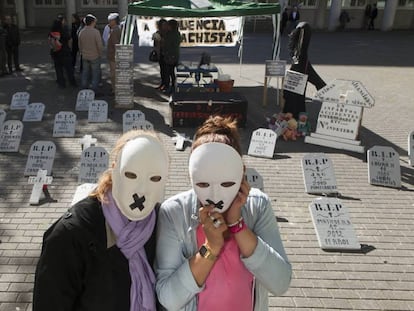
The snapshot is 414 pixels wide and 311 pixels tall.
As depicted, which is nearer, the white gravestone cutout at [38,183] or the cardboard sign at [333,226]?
the cardboard sign at [333,226]

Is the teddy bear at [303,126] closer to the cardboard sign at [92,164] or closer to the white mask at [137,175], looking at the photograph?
the cardboard sign at [92,164]

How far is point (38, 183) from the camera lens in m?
5.70

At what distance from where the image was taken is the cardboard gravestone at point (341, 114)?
750 cm

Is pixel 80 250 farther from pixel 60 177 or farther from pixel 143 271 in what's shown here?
pixel 60 177

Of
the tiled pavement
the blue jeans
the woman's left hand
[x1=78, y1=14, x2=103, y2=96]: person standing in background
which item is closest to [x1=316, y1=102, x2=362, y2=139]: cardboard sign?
the tiled pavement

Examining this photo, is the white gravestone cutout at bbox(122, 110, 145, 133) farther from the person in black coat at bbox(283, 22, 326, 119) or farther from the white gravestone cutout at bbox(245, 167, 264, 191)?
the person in black coat at bbox(283, 22, 326, 119)

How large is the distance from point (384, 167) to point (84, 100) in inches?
259

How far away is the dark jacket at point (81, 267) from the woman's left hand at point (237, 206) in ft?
1.65

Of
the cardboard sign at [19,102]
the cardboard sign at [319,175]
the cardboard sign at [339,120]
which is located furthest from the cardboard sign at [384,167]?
the cardboard sign at [19,102]

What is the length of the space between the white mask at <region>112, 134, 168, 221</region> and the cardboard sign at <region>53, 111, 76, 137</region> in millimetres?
6529

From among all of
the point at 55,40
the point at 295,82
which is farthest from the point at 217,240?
the point at 55,40

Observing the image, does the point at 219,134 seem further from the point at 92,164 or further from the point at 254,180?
the point at 92,164

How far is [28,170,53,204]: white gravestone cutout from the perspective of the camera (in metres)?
5.54

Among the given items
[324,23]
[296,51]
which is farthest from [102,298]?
[324,23]
